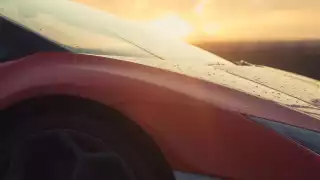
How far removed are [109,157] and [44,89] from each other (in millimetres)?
354

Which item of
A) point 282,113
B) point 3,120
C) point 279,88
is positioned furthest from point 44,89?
point 279,88

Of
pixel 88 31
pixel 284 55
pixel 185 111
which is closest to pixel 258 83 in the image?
pixel 185 111

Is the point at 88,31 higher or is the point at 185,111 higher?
the point at 88,31

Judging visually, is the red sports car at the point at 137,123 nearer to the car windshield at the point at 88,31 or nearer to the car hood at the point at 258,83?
the car hood at the point at 258,83

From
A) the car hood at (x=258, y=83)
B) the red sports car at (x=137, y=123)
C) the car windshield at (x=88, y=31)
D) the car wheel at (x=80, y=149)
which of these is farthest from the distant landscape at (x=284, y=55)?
the car wheel at (x=80, y=149)

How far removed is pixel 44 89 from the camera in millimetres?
2209

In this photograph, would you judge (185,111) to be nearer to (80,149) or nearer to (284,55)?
(80,149)

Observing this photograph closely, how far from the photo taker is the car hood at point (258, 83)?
2418 millimetres

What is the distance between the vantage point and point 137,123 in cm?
212

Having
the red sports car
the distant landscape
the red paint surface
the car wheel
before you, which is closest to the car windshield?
the red sports car

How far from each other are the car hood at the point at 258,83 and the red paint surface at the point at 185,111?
0.15 m

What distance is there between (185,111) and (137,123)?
18 cm

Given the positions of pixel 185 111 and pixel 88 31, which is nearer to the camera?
pixel 185 111

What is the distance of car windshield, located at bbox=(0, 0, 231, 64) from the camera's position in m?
2.70
